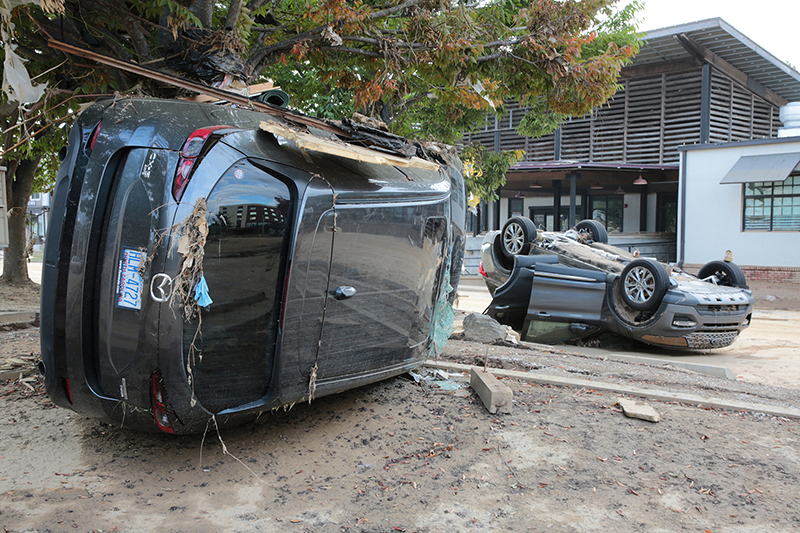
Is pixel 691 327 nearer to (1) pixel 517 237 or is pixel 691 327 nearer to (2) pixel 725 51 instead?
(1) pixel 517 237

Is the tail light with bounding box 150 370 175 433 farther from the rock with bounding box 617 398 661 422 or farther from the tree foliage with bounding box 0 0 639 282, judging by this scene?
the rock with bounding box 617 398 661 422

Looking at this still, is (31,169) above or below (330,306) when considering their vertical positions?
above

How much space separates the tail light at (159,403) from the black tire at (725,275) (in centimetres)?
894

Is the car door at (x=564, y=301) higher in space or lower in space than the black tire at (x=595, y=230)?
lower

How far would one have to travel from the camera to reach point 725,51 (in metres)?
21.5

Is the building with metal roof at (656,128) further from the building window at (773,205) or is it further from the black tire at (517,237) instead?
the black tire at (517,237)

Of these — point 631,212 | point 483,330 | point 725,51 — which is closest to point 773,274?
point 631,212

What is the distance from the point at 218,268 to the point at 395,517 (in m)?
1.57

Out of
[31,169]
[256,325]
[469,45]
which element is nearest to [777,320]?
[469,45]

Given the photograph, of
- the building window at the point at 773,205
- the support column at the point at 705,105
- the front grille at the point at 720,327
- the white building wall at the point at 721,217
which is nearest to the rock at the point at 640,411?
the front grille at the point at 720,327

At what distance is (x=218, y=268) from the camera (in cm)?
306

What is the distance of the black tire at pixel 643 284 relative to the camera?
8234 millimetres

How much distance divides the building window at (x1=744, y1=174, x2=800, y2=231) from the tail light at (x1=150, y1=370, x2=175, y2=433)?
63.4 ft

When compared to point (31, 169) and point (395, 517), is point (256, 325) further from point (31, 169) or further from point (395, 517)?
point (31, 169)
